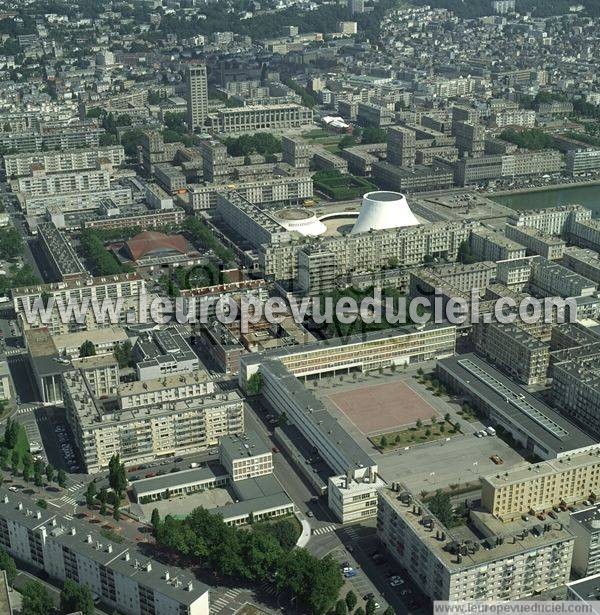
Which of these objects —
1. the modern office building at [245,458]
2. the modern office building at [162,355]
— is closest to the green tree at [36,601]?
the modern office building at [245,458]

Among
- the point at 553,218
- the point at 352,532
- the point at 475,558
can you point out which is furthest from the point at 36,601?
the point at 553,218

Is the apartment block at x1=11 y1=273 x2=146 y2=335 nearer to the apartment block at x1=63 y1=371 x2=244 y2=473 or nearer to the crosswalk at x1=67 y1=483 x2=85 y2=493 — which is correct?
the apartment block at x1=63 y1=371 x2=244 y2=473

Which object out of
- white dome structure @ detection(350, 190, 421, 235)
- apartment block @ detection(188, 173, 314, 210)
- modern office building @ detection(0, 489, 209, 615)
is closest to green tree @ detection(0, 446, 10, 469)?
modern office building @ detection(0, 489, 209, 615)

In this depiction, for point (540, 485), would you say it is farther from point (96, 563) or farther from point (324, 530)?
point (96, 563)

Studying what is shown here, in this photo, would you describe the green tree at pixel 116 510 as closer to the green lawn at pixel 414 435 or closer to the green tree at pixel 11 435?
the green tree at pixel 11 435

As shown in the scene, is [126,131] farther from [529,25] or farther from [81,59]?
[529,25]
